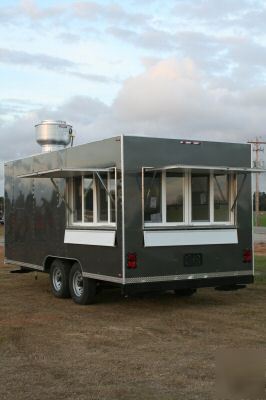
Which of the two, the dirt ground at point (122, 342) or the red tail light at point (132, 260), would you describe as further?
the red tail light at point (132, 260)

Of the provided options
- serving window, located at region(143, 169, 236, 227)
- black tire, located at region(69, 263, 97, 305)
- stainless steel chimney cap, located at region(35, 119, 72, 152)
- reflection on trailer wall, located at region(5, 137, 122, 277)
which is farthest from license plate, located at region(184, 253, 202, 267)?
stainless steel chimney cap, located at region(35, 119, 72, 152)

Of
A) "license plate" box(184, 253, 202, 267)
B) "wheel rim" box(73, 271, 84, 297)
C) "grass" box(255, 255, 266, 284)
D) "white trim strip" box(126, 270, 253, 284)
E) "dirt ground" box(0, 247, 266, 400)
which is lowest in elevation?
"dirt ground" box(0, 247, 266, 400)

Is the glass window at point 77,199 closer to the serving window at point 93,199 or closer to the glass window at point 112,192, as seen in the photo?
the serving window at point 93,199

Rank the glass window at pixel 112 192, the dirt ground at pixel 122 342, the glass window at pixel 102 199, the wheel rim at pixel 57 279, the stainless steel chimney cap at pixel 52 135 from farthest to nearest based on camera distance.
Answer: the stainless steel chimney cap at pixel 52 135 < the wheel rim at pixel 57 279 < the glass window at pixel 102 199 < the glass window at pixel 112 192 < the dirt ground at pixel 122 342

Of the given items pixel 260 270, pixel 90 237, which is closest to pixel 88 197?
pixel 90 237

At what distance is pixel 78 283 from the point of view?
1072cm

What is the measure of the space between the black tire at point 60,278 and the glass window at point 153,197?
7.56 ft

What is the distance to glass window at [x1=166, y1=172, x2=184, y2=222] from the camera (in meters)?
9.83

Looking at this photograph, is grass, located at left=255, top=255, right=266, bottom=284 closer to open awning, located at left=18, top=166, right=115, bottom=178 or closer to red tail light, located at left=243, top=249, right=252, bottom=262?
red tail light, located at left=243, top=249, right=252, bottom=262

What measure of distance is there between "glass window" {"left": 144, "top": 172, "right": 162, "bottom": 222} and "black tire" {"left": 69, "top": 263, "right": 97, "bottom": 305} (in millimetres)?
1608

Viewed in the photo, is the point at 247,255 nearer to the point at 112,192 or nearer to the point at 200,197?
the point at 200,197

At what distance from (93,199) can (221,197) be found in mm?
2226

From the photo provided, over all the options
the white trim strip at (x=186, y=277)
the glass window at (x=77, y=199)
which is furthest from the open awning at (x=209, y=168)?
the glass window at (x=77, y=199)

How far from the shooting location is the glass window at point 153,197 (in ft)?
31.3
